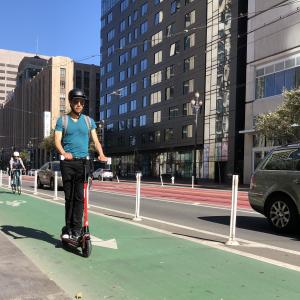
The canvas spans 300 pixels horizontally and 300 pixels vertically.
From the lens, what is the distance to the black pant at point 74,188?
6.91m

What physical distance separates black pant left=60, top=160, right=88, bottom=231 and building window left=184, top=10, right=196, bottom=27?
58.4 meters

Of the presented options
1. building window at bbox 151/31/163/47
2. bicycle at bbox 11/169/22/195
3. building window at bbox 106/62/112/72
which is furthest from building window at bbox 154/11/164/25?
bicycle at bbox 11/169/22/195

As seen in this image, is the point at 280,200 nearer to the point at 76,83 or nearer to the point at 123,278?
the point at 123,278

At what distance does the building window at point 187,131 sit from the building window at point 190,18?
12840mm

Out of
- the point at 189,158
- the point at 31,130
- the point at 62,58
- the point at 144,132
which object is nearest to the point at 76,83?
the point at 62,58

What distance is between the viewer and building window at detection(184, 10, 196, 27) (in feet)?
207

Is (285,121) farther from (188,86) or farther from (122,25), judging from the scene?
(122,25)

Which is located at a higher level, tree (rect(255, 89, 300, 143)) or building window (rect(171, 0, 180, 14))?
building window (rect(171, 0, 180, 14))

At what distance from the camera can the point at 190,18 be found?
63906 millimetres

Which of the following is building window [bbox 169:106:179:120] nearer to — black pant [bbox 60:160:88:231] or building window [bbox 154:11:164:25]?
building window [bbox 154:11:164:25]

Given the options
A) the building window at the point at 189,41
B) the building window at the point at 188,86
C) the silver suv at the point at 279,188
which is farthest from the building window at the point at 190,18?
the silver suv at the point at 279,188

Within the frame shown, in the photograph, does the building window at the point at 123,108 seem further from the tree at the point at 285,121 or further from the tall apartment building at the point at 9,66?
the tall apartment building at the point at 9,66

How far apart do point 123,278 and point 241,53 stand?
4942 centimetres

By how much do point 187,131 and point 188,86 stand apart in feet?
18.6
